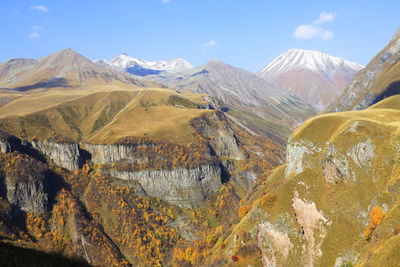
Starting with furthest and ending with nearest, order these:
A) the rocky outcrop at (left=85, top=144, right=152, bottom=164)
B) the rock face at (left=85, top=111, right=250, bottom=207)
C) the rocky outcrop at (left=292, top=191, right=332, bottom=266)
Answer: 1. the rocky outcrop at (left=85, top=144, right=152, bottom=164)
2. the rock face at (left=85, top=111, right=250, bottom=207)
3. the rocky outcrop at (left=292, top=191, right=332, bottom=266)

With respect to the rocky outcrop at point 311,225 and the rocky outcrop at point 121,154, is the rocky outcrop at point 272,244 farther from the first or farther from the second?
the rocky outcrop at point 121,154

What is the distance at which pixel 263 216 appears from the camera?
8812 centimetres

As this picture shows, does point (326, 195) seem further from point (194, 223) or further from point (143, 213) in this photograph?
point (143, 213)

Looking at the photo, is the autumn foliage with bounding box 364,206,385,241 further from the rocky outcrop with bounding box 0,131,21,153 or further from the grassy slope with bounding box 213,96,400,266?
the rocky outcrop with bounding box 0,131,21,153

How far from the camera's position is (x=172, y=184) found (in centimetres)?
18638

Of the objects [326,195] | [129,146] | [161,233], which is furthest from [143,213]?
[326,195]

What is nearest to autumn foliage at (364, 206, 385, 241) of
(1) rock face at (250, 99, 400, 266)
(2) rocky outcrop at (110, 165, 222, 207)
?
(1) rock face at (250, 99, 400, 266)

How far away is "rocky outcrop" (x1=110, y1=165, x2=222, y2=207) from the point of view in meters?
183

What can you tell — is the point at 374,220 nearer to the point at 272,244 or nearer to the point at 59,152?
the point at 272,244

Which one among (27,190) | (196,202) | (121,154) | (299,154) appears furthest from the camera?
(121,154)

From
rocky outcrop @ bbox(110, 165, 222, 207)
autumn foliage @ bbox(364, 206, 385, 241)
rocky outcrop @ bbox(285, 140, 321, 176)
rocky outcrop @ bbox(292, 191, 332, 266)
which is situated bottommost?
rocky outcrop @ bbox(110, 165, 222, 207)

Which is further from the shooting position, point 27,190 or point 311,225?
point 27,190

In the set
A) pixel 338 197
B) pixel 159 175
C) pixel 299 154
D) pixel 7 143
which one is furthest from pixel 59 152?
pixel 338 197

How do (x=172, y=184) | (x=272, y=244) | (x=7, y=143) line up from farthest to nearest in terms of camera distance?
(x=172, y=184) < (x=7, y=143) < (x=272, y=244)
